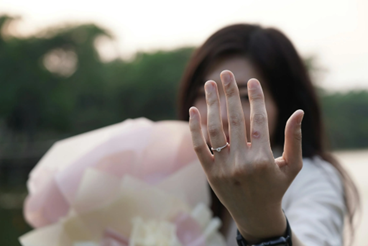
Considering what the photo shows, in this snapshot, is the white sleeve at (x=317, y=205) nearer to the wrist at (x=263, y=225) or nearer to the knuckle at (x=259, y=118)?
the wrist at (x=263, y=225)

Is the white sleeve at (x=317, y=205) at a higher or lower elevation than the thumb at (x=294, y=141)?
lower

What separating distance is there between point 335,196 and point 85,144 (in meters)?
0.55

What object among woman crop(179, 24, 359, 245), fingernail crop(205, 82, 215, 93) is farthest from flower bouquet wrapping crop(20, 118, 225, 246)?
A: fingernail crop(205, 82, 215, 93)

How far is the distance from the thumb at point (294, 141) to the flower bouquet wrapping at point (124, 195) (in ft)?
1.00

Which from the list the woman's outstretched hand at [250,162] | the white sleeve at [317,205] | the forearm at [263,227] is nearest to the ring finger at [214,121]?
the woman's outstretched hand at [250,162]

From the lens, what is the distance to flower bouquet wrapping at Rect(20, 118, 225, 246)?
734 mm

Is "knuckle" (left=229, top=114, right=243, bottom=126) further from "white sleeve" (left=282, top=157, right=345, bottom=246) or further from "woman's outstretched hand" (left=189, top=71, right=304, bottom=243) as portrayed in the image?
"white sleeve" (left=282, top=157, right=345, bottom=246)

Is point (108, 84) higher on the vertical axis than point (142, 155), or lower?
lower

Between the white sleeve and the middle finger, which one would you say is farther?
the white sleeve

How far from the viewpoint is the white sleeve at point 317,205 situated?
67 centimetres

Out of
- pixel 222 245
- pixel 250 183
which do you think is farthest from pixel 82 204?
pixel 250 183

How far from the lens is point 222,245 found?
75 cm

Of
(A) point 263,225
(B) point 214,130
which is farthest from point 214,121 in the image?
(A) point 263,225

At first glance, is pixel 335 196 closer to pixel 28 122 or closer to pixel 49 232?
pixel 49 232
